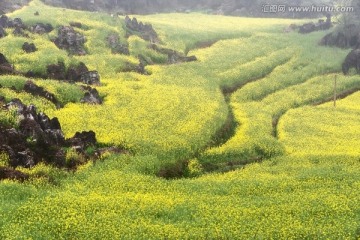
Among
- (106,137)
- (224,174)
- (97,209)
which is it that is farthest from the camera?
(106,137)

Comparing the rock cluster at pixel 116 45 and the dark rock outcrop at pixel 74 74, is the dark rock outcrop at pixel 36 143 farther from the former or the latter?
the rock cluster at pixel 116 45

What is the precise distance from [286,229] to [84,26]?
6392 cm

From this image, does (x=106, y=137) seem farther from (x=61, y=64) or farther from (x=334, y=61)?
(x=334, y=61)

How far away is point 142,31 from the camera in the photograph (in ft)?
289

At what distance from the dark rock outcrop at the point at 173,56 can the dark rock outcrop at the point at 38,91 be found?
104 feet

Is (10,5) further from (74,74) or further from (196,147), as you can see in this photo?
(196,147)

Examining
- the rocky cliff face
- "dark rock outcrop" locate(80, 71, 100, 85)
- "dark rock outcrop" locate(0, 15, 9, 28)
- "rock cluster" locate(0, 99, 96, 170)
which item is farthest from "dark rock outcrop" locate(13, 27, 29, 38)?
"rock cluster" locate(0, 99, 96, 170)

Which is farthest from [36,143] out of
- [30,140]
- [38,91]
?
[38,91]

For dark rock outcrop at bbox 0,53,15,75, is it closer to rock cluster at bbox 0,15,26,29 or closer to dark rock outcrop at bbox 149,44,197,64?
rock cluster at bbox 0,15,26,29

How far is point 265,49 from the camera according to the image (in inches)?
3536

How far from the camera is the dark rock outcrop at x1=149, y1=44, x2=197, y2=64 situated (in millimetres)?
75938

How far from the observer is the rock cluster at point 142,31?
279 feet

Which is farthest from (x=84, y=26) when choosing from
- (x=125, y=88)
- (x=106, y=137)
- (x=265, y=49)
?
(x=106, y=137)

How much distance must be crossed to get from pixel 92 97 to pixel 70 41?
22872 millimetres
